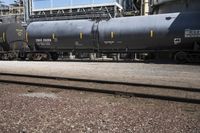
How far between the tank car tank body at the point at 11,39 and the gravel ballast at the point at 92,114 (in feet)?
67.3

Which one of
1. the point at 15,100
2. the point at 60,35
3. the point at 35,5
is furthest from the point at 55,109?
the point at 35,5

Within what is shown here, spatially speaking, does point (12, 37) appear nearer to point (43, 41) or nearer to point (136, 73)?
point (43, 41)

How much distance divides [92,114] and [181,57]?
51.8 ft

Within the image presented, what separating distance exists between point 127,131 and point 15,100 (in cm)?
409

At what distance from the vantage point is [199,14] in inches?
→ 826

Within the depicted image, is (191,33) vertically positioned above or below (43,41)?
above

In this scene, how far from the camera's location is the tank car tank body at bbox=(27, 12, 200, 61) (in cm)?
2130

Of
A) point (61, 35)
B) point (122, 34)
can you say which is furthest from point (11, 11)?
point (122, 34)

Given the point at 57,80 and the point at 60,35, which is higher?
the point at 60,35

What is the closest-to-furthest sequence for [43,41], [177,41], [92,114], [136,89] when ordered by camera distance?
[92,114] < [136,89] < [177,41] < [43,41]

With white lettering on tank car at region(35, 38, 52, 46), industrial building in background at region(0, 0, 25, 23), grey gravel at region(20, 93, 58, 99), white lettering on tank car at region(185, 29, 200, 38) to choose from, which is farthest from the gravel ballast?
industrial building in background at region(0, 0, 25, 23)

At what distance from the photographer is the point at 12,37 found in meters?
29.3

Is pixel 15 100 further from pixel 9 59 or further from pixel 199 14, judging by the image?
pixel 9 59

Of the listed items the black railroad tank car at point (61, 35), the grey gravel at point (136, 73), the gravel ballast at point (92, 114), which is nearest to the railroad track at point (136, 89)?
the gravel ballast at point (92, 114)
